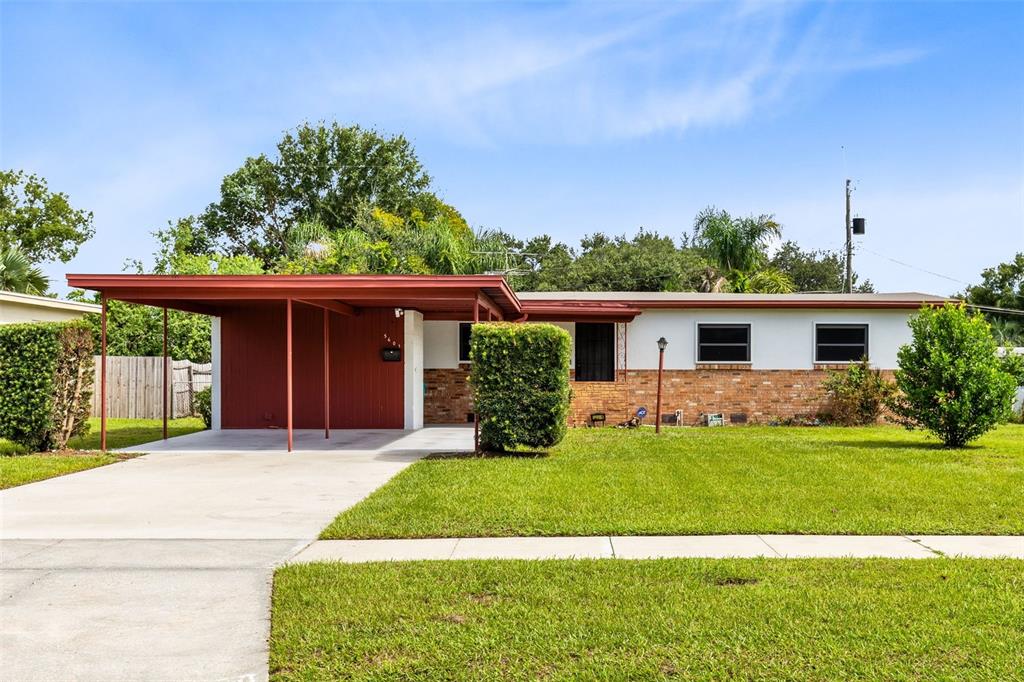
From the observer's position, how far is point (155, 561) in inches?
236

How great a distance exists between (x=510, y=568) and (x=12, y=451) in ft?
34.8

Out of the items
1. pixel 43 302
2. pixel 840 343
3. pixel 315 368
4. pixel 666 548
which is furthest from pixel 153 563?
pixel 840 343

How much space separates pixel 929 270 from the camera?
36125 mm

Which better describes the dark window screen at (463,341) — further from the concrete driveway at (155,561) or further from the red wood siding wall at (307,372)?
the concrete driveway at (155,561)

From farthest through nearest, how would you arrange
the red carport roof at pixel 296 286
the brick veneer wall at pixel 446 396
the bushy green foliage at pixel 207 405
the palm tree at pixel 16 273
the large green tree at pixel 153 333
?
the large green tree at pixel 153 333
the palm tree at pixel 16 273
the brick veneer wall at pixel 446 396
the bushy green foliage at pixel 207 405
the red carport roof at pixel 296 286

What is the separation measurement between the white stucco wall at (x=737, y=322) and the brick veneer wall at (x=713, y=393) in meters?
0.22

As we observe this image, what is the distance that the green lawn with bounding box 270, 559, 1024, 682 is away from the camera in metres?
3.91

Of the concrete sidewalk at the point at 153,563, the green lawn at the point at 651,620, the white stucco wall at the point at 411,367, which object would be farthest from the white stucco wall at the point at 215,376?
the green lawn at the point at 651,620

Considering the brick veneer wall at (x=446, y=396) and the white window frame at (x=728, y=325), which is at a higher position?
the white window frame at (x=728, y=325)

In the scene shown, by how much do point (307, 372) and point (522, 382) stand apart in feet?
22.1

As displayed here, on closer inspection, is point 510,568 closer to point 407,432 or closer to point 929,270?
point 407,432

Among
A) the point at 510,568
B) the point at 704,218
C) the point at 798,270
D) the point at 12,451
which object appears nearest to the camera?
the point at 510,568

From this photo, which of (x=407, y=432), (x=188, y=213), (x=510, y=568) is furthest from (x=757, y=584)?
(x=188, y=213)

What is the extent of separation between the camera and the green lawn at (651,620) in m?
3.91
